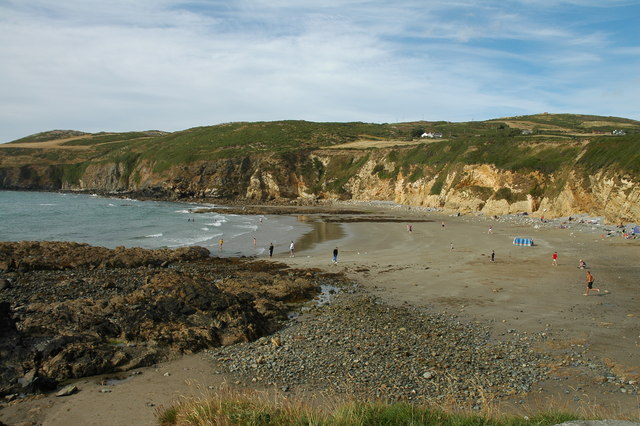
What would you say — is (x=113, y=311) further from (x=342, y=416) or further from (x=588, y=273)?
(x=588, y=273)

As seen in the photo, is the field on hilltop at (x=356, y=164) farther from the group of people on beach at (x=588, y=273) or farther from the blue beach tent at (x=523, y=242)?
the group of people on beach at (x=588, y=273)

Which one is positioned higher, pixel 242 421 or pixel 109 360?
pixel 242 421

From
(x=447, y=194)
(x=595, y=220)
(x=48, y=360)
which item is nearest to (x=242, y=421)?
(x=48, y=360)

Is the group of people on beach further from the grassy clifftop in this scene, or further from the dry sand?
the grassy clifftop

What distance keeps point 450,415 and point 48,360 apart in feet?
35.4

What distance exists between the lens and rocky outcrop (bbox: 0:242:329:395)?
11773 millimetres

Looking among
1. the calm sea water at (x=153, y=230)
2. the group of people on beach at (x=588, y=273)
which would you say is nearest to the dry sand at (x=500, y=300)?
the group of people on beach at (x=588, y=273)

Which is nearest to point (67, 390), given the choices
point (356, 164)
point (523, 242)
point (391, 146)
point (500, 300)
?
point (500, 300)

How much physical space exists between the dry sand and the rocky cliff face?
25.9ft

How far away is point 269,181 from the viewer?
308 ft

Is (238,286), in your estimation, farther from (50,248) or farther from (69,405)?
(50,248)

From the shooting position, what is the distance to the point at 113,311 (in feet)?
52.1

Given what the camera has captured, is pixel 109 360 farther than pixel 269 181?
No

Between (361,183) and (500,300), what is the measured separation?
69.8 metres
